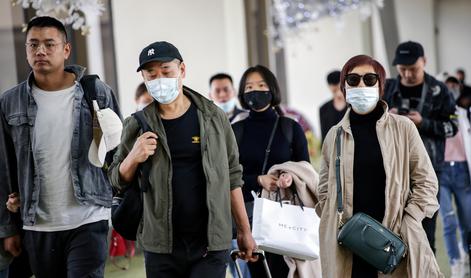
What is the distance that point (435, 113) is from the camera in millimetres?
4871

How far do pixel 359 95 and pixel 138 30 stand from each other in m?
4.61

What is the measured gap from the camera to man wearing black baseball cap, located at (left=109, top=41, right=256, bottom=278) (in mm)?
2920

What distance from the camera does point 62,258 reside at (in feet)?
11.2

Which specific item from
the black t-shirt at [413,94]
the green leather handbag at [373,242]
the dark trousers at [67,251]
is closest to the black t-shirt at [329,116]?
the black t-shirt at [413,94]

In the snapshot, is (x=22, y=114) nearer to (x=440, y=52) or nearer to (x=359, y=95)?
(x=359, y=95)

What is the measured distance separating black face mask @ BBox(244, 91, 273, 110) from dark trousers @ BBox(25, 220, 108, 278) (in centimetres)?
131

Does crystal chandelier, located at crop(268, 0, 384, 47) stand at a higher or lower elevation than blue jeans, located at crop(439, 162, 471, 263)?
higher

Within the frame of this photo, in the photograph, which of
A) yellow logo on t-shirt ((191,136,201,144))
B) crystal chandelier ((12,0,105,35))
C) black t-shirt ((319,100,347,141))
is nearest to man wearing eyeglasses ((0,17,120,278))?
yellow logo on t-shirt ((191,136,201,144))

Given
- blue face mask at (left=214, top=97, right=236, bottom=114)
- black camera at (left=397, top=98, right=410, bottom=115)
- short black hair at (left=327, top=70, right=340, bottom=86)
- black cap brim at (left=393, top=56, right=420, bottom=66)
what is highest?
black cap brim at (left=393, top=56, right=420, bottom=66)

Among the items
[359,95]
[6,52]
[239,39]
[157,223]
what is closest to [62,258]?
[157,223]

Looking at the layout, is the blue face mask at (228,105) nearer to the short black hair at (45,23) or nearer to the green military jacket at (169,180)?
the short black hair at (45,23)

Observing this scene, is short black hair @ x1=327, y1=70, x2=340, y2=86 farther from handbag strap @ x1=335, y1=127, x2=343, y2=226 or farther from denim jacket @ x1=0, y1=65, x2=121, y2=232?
denim jacket @ x1=0, y1=65, x2=121, y2=232

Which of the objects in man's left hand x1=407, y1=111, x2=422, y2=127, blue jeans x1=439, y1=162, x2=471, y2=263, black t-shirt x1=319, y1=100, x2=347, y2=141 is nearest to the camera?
man's left hand x1=407, y1=111, x2=422, y2=127

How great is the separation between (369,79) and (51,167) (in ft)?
5.07
